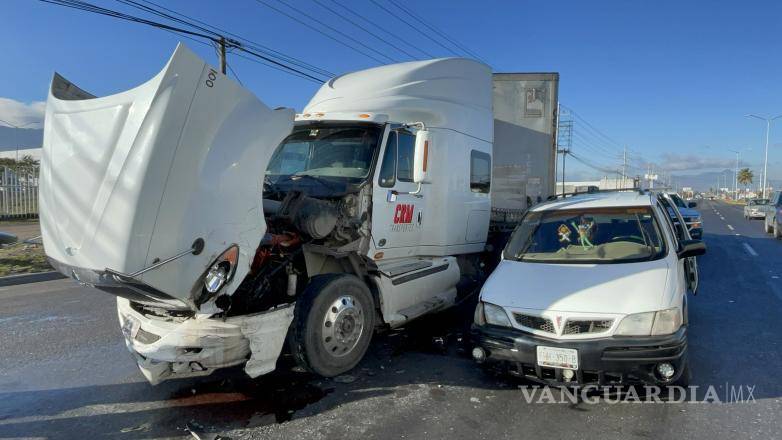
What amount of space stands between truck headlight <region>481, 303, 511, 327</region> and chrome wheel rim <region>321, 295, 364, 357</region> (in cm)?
119

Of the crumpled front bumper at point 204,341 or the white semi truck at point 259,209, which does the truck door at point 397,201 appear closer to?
the white semi truck at point 259,209

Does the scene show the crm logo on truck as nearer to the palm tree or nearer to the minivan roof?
the minivan roof

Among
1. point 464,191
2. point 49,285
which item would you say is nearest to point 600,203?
point 464,191

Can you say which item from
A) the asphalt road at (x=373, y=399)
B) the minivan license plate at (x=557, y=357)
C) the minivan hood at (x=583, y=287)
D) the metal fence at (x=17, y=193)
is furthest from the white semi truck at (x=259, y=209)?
the metal fence at (x=17, y=193)

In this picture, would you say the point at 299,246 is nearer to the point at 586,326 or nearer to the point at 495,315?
the point at 495,315

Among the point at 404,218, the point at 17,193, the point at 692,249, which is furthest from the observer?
the point at 17,193

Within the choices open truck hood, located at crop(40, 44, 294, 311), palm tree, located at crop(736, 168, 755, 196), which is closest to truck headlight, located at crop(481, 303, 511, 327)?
open truck hood, located at crop(40, 44, 294, 311)

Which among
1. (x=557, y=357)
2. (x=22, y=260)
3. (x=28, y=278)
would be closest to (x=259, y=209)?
(x=557, y=357)

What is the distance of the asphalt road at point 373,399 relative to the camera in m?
3.63

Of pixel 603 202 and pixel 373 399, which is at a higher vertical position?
pixel 603 202

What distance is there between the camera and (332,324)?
14.7ft

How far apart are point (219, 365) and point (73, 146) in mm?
1869

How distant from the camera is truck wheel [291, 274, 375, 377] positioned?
4.27 m

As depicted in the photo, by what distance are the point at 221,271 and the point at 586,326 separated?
2786 millimetres
